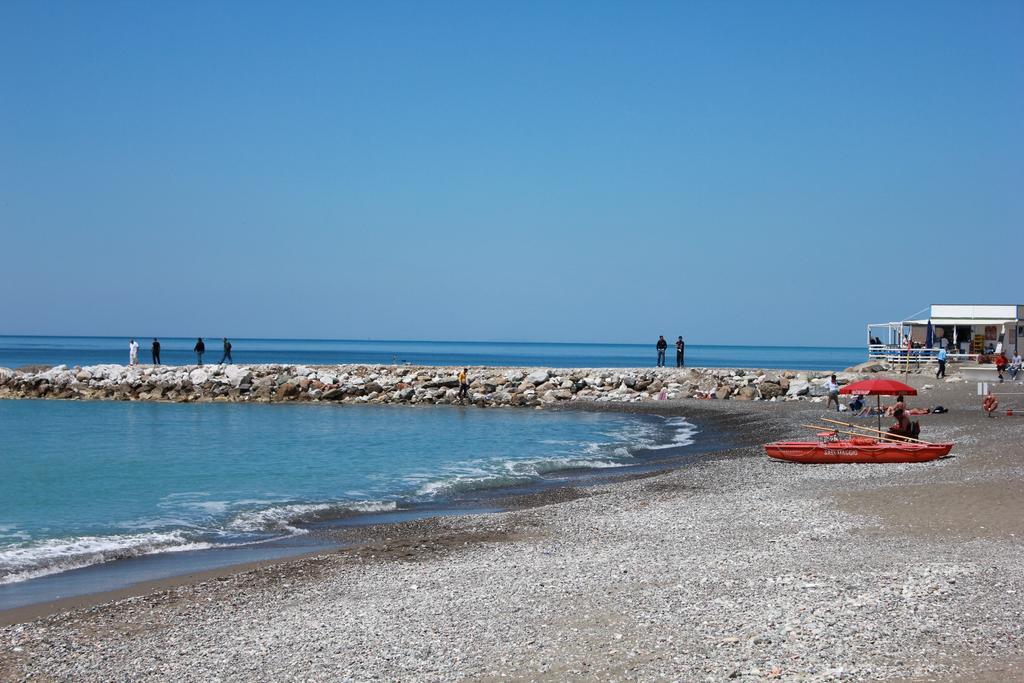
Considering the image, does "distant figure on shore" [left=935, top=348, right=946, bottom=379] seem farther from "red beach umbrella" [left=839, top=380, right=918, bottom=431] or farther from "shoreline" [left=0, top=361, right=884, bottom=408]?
"red beach umbrella" [left=839, top=380, right=918, bottom=431]

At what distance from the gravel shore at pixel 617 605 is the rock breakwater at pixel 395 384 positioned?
95.5 ft

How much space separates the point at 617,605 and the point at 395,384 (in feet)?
129

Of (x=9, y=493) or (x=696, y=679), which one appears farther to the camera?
(x=9, y=493)

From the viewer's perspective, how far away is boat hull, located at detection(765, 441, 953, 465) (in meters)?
19.6

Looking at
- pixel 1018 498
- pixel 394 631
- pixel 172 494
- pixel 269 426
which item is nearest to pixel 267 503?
pixel 172 494

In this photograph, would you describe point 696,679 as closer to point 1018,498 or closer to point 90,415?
point 1018,498

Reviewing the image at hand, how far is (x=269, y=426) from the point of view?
3584 centimetres

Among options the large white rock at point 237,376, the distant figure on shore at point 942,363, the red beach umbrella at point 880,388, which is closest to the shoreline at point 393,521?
the red beach umbrella at point 880,388

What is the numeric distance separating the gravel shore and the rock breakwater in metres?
29.1

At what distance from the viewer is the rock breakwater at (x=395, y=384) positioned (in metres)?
45.0

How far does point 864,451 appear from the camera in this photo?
780 inches

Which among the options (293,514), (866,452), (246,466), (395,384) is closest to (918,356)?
(395,384)

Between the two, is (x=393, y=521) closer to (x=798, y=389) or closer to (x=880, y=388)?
(x=880, y=388)

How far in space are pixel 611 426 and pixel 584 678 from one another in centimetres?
2808
